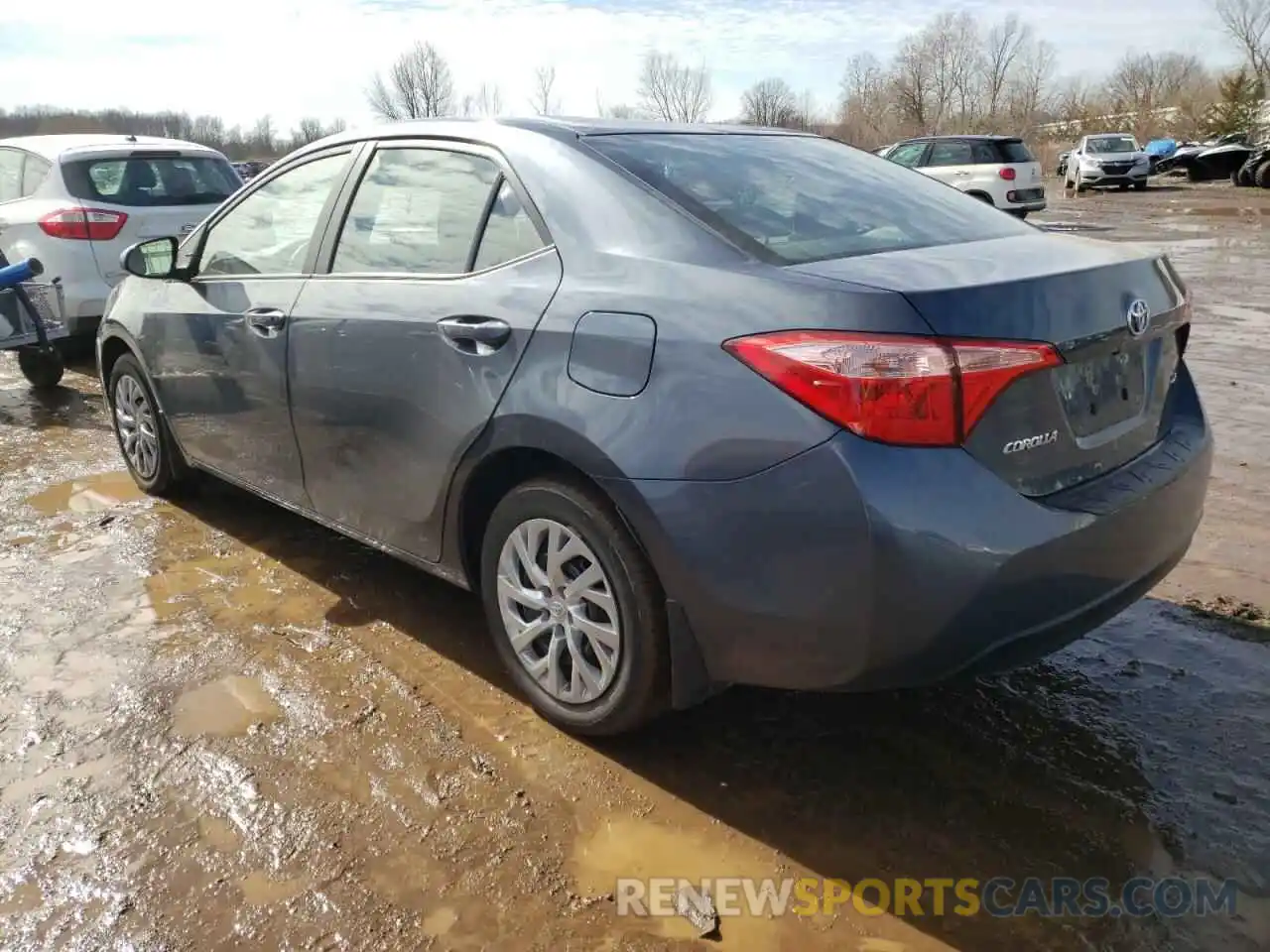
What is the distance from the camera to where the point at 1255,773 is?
2.62 metres

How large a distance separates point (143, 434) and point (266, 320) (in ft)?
5.50

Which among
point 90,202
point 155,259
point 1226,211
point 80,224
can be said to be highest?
point 90,202

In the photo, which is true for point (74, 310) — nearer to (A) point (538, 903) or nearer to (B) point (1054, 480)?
(A) point (538, 903)

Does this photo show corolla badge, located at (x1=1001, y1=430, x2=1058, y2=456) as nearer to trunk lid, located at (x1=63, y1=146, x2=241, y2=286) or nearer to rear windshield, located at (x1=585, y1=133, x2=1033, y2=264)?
rear windshield, located at (x1=585, y1=133, x2=1033, y2=264)

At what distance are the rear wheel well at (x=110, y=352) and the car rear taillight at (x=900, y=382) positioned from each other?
12.1 feet

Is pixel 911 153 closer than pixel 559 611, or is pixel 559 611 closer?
pixel 559 611

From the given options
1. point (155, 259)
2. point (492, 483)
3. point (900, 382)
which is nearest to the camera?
point (900, 382)

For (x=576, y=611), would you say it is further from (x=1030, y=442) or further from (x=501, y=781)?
(x=1030, y=442)

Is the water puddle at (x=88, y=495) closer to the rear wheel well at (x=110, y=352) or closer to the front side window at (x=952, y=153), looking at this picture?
the rear wheel well at (x=110, y=352)

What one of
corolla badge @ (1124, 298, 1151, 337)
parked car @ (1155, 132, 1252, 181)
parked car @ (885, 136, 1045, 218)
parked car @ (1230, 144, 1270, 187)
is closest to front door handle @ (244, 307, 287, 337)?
corolla badge @ (1124, 298, 1151, 337)

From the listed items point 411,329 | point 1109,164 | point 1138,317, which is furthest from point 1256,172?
point 411,329

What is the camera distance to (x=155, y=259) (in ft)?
13.7

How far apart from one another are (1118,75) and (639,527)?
3705 inches

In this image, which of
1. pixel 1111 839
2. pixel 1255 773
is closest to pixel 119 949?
pixel 1111 839
